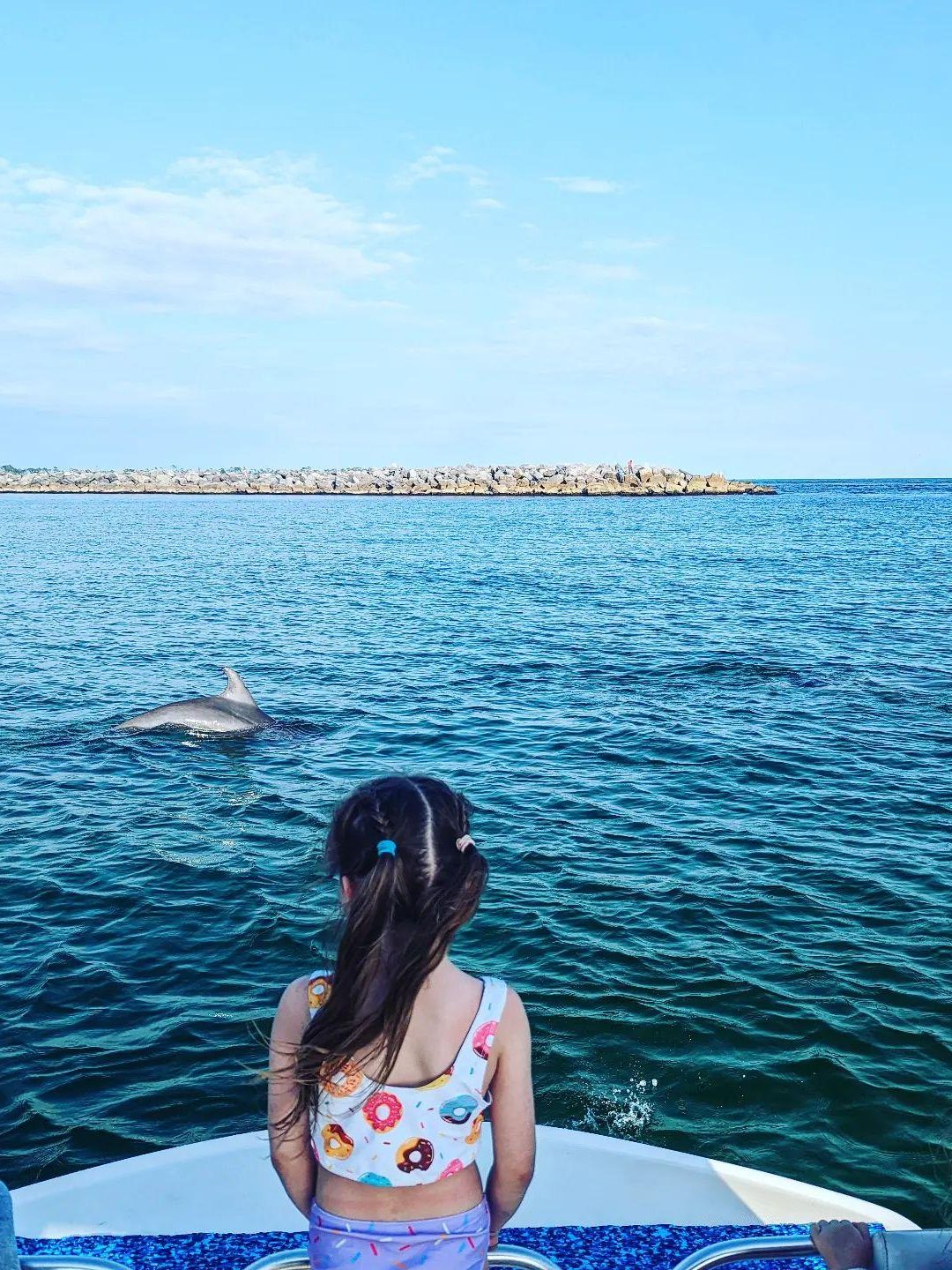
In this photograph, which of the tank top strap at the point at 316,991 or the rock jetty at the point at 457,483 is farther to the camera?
the rock jetty at the point at 457,483

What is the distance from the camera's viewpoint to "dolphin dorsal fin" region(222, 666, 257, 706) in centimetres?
1855

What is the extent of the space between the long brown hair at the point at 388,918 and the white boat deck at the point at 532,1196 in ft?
9.34

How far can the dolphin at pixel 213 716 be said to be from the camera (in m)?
18.2

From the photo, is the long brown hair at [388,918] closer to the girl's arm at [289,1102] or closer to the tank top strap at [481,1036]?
the girl's arm at [289,1102]

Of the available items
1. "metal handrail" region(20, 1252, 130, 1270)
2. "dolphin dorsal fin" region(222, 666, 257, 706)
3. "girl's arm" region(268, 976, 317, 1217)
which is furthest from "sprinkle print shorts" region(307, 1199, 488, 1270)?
"dolphin dorsal fin" region(222, 666, 257, 706)

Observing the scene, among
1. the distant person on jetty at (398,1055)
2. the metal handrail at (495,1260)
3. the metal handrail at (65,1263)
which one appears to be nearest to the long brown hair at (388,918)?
the distant person on jetty at (398,1055)

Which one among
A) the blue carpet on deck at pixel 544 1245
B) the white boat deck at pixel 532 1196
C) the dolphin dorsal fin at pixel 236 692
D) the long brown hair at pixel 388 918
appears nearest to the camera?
the long brown hair at pixel 388 918

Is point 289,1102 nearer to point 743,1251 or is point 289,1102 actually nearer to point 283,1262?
point 283,1262

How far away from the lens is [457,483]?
16438 centimetres

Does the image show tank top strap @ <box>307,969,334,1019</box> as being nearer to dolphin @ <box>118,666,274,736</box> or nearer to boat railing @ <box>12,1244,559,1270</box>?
boat railing @ <box>12,1244,559,1270</box>

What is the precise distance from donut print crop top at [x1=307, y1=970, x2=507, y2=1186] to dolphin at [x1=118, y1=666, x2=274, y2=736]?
15.1m

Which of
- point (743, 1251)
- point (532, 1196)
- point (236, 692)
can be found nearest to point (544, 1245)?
point (532, 1196)

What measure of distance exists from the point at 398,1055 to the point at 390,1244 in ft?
2.08

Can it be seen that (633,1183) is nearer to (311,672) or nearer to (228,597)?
(311,672)
